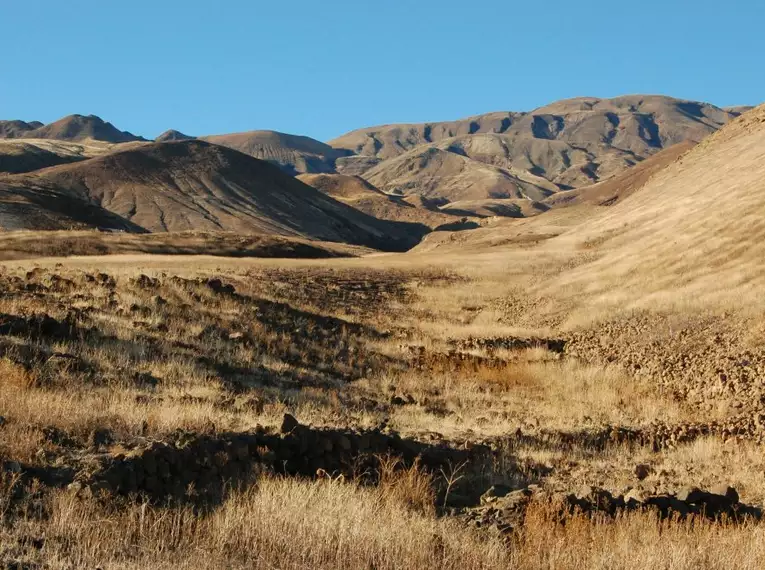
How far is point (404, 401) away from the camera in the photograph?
13867 mm

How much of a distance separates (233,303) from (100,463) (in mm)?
Answer: 13983

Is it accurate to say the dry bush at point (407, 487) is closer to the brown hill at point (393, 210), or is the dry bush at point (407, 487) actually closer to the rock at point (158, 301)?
the rock at point (158, 301)

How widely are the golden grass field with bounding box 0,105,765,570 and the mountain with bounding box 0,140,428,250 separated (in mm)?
75720

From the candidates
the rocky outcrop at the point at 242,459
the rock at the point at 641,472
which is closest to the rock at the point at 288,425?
the rocky outcrop at the point at 242,459

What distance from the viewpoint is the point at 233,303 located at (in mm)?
20594

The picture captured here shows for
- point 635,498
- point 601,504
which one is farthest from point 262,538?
point 635,498

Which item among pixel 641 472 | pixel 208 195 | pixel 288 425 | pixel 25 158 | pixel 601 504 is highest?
pixel 25 158

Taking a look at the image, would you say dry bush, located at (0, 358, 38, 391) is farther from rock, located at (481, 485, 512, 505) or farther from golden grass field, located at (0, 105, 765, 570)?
rock, located at (481, 485, 512, 505)

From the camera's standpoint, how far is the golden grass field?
5859 mm

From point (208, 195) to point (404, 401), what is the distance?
11055 centimetres

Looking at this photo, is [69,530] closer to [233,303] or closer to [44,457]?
[44,457]

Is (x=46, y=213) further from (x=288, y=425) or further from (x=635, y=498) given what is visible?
(x=635, y=498)

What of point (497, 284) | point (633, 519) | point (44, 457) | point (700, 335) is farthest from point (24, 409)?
point (497, 284)

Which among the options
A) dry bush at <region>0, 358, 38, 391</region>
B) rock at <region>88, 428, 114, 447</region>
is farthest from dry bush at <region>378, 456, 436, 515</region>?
dry bush at <region>0, 358, 38, 391</region>
